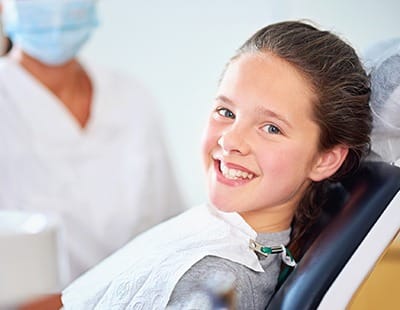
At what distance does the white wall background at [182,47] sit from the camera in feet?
8.56

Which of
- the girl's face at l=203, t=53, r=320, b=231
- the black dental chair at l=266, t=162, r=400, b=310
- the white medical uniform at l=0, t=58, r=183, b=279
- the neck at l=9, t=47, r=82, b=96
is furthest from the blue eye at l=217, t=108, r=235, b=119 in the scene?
the neck at l=9, t=47, r=82, b=96

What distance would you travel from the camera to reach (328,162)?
143cm

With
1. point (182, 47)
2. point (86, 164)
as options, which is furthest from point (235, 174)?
point (182, 47)

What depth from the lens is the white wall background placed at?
8.56 ft

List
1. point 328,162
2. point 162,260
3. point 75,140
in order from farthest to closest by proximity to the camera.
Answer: point 75,140
point 328,162
point 162,260

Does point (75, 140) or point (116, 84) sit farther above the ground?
point (116, 84)

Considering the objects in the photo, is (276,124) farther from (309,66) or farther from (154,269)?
(154,269)

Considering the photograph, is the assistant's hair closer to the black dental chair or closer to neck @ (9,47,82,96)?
the black dental chair

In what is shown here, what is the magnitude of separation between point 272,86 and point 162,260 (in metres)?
0.33

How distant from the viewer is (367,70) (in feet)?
4.73

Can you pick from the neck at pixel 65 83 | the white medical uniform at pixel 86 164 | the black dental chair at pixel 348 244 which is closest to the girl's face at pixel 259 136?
the black dental chair at pixel 348 244

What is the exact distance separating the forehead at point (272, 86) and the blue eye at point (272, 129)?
1.3 inches

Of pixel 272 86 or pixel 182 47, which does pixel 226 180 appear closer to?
pixel 272 86

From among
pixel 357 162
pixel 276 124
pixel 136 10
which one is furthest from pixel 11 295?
pixel 136 10
